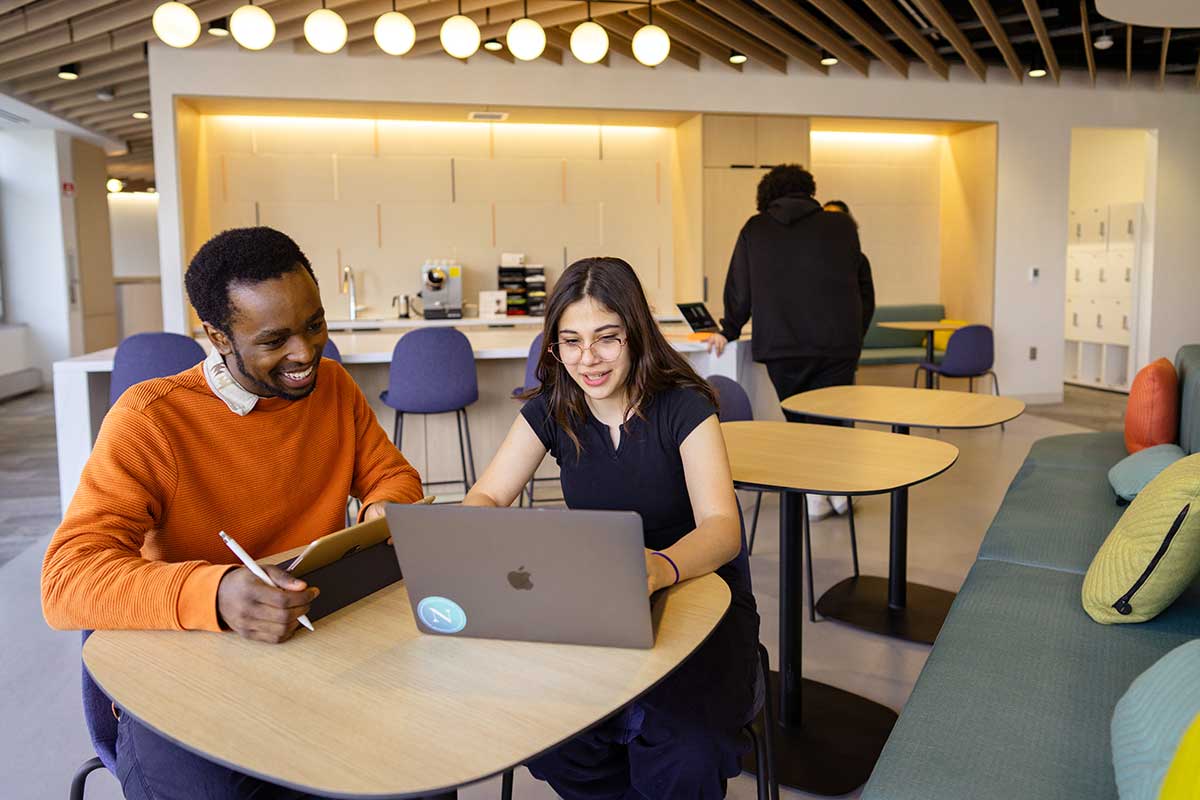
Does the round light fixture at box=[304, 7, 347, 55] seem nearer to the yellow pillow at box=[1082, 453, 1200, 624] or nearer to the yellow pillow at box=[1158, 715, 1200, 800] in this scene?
the yellow pillow at box=[1082, 453, 1200, 624]

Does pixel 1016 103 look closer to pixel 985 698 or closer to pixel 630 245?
pixel 630 245

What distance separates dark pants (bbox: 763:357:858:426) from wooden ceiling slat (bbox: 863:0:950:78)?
105 inches

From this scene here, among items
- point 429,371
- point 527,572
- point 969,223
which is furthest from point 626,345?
point 969,223

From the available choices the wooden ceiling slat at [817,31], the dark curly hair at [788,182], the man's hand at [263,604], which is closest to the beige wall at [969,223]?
the wooden ceiling slat at [817,31]

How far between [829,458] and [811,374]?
1786 mm

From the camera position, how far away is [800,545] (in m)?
2.64

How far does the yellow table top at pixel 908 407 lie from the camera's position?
296 centimetres

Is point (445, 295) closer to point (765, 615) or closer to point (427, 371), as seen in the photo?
point (427, 371)

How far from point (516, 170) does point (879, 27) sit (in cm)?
308

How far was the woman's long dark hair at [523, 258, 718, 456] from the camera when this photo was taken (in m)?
1.84

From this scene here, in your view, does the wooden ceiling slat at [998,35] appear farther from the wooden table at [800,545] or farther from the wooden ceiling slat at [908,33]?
the wooden table at [800,545]

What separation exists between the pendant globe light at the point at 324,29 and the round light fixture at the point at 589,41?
1.18 meters

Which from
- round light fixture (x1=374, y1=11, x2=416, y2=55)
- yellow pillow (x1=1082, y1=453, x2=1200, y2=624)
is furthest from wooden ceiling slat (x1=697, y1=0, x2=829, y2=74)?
yellow pillow (x1=1082, y1=453, x2=1200, y2=624)

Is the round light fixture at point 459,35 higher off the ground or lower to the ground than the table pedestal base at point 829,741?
higher
